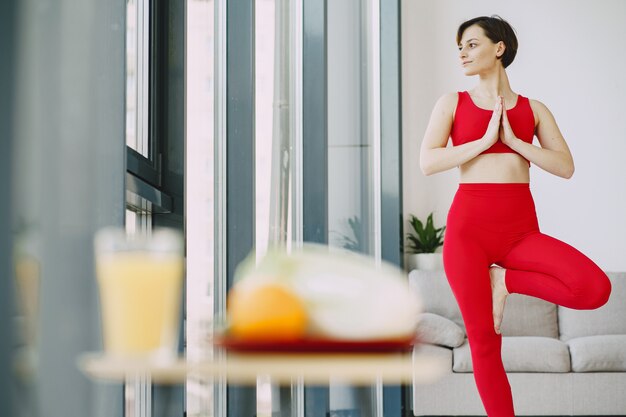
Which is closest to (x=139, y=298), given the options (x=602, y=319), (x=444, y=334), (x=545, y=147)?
(x=545, y=147)

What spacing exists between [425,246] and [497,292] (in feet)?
9.92

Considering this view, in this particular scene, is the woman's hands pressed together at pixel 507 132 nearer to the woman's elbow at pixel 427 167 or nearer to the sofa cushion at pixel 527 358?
the woman's elbow at pixel 427 167

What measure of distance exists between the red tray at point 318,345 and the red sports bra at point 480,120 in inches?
92.4

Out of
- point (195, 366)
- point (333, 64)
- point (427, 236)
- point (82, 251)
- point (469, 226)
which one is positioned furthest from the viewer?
point (427, 236)

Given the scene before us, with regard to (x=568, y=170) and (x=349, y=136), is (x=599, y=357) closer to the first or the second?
(x=349, y=136)

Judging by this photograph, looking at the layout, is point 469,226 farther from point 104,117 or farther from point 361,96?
point 104,117

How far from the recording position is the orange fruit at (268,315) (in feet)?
1.43

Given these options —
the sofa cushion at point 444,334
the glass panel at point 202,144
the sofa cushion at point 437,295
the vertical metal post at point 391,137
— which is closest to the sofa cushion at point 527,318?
the sofa cushion at point 437,295

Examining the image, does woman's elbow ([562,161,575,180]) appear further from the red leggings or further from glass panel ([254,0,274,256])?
glass panel ([254,0,274,256])

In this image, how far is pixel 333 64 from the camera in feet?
12.0

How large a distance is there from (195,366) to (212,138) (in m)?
2.47

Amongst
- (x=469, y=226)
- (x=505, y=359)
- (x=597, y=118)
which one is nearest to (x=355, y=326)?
(x=469, y=226)

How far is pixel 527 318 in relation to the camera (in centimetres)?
527

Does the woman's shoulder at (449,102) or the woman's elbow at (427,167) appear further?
the woman's shoulder at (449,102)
